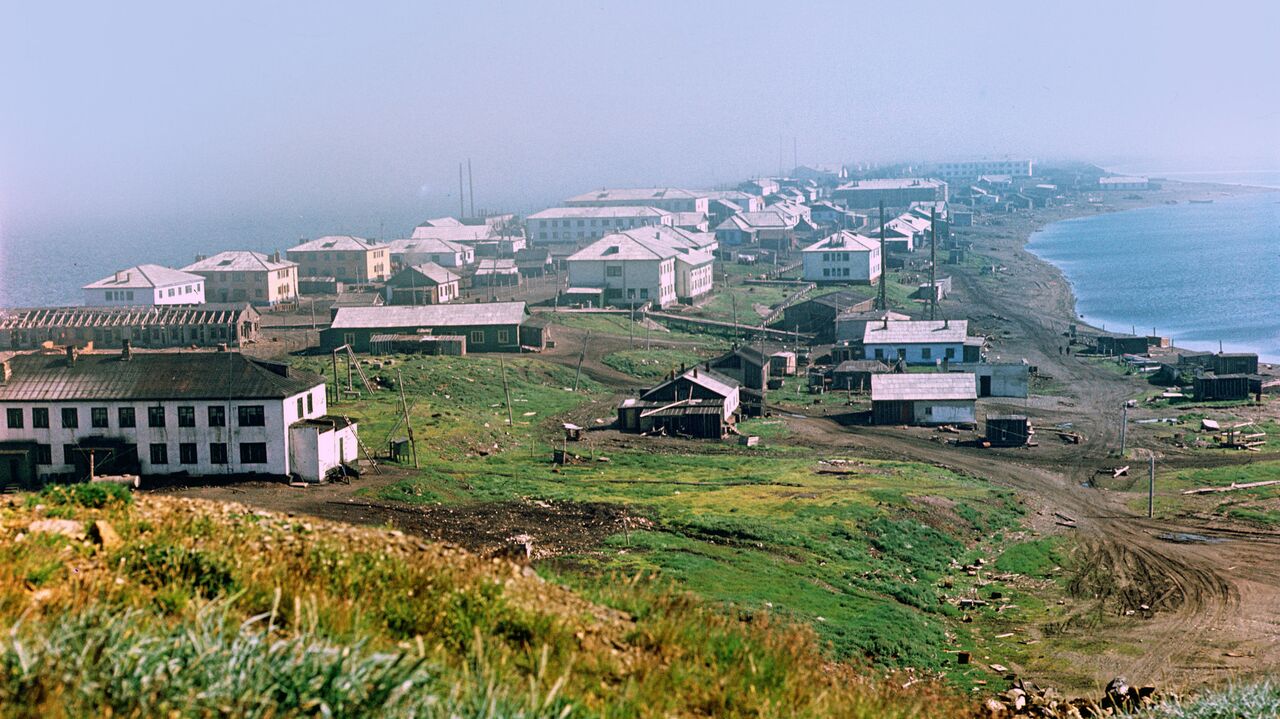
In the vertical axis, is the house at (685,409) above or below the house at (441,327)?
below

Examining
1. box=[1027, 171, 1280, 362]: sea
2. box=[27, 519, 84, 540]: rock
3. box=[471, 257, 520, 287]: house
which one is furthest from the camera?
box=[471, 257, 520, 287]: house

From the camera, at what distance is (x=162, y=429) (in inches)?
1489

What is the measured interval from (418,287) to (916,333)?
1452 inches

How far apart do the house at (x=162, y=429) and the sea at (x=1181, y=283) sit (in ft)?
210

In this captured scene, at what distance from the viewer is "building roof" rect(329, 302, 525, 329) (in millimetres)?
69312

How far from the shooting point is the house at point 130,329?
67938 mm

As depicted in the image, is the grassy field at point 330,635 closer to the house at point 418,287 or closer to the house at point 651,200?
the house at point 418,287

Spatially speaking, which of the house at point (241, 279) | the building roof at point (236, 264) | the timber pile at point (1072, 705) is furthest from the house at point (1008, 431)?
the building roof at point (236, 264)

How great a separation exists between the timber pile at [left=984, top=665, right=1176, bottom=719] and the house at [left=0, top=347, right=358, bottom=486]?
25.0 meters

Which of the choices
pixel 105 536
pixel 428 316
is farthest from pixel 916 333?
pixel 105 536

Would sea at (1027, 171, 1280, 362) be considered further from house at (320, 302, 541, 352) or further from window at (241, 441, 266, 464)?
window at (241, 441, 266, 464)

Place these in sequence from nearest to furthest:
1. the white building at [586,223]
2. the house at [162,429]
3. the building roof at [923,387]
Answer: the house at [162,429] → the building roof at [923,387] → the white building at [586,223]

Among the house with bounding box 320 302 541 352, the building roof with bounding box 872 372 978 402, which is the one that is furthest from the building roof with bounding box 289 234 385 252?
the building roof with bounding box 872 372 978 402

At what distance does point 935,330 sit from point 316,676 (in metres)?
64.5
